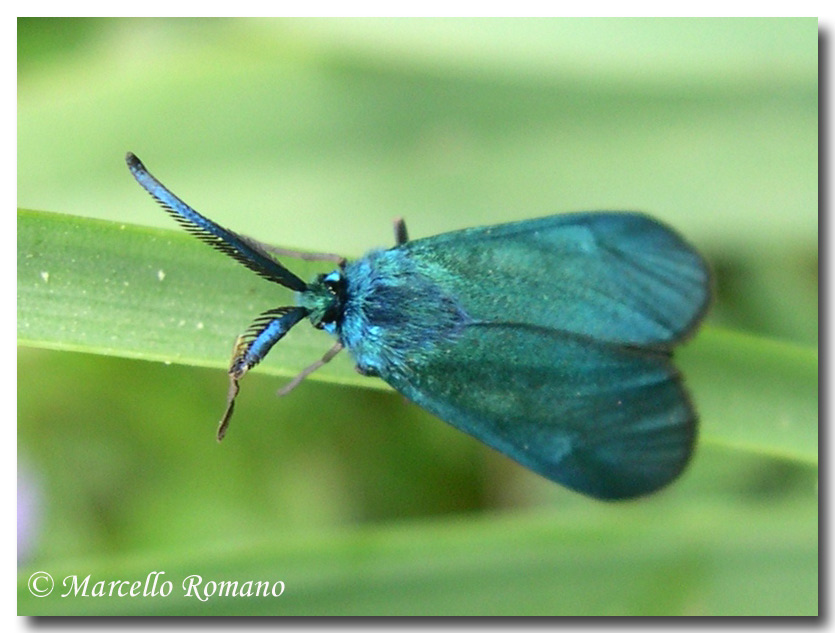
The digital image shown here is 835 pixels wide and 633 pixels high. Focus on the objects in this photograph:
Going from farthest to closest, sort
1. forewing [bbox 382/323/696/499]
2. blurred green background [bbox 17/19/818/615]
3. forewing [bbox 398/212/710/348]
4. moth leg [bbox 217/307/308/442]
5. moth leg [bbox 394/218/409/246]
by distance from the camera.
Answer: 1. blurred green background [bbox 17/19/818/615]
2. moth leg [bbox 394/218/409/246]
3. forewing [bbox 398/212/710/348]
4. forewing [bbox 382/323/696/499]
5. moth leg [bbox 217/307/308/442]

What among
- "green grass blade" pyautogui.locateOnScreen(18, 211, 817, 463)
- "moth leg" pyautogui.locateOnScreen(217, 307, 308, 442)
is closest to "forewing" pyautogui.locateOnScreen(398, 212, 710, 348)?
Answer: "green grass blade" pyautogui.locateOnScreen(18, 211, 817, 463)

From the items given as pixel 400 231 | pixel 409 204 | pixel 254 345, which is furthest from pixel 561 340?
pixel 409 204

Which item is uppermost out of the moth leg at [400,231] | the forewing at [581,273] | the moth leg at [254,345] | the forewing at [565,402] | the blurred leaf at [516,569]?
the moth leg at [400,231]

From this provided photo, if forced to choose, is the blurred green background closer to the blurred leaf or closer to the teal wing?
the blurred leaf

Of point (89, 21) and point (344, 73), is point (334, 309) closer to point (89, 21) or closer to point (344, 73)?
point (344, 73)

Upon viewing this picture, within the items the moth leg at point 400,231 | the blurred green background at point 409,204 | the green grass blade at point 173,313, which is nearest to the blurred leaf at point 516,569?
the blurred green background at point 409,204

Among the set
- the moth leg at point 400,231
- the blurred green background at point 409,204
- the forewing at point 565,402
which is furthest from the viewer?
the blurred green background at point 409,204

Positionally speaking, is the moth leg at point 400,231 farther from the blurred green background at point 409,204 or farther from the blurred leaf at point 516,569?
the blurred leaf at point 516,569
